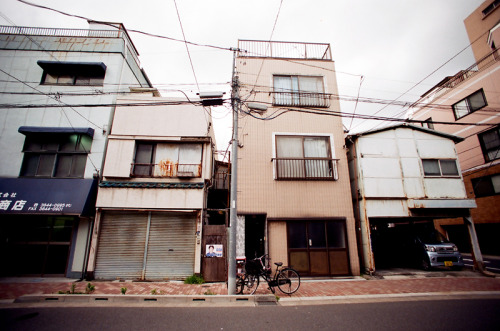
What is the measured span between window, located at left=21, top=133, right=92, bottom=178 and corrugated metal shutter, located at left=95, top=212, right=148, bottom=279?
9.82 ft

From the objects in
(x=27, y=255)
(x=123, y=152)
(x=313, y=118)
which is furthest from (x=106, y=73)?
(x=313, y=118)

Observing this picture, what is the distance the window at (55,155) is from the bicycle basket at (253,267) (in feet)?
30.5

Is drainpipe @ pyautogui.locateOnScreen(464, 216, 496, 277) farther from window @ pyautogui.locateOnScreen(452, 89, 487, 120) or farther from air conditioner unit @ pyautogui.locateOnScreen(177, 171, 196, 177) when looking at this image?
air conditioner unit @ pyautogui.locateOnScreen(177, 171, 196, 177)

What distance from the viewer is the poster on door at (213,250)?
9430 mm

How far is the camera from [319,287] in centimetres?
817

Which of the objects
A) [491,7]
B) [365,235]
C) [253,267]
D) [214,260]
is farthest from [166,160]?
[491,7]

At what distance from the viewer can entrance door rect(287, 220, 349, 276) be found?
9.67 m

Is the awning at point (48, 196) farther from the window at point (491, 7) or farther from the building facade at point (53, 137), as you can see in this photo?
the window at point (491, 7)

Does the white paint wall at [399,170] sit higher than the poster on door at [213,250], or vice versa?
the white paint wall at [399,170]

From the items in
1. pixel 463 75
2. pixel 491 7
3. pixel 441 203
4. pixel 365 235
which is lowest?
pixel 365 235

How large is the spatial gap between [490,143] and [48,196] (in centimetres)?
2939

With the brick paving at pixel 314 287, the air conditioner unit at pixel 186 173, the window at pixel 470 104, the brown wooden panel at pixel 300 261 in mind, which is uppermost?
the window at pixel 470 104

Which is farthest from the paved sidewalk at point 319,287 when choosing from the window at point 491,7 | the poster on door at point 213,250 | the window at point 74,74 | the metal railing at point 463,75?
the window at point 491,7

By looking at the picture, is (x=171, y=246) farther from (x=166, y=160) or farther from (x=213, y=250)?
(x=166, y=160)
